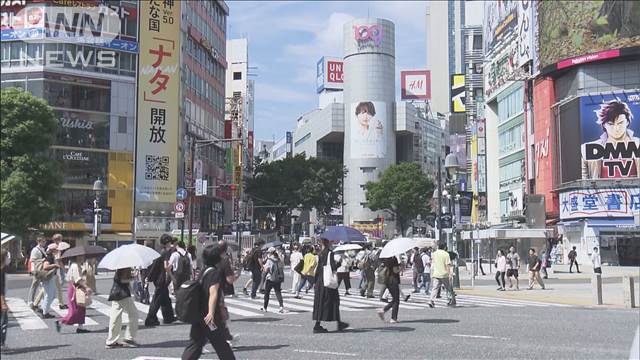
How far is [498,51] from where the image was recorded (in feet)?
227

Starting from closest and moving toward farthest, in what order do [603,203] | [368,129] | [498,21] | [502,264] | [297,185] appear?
[502,264], [603,203], [498,21], [297,185], [368,129]

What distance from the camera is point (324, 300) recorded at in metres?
13.3

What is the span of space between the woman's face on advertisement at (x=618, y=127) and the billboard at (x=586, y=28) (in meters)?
4.47

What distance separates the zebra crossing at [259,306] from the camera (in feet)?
52.8

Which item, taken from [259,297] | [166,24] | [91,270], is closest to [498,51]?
[166,24]

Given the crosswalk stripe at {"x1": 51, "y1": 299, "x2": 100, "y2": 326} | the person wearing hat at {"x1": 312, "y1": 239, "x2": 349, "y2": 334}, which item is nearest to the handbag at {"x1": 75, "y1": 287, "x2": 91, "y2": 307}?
the crosswalk stripe at {"x1": 51, "y1": 299, "x2": 100, "y2": 326}

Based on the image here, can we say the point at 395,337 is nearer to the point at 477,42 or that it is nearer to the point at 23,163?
the point at 23,163

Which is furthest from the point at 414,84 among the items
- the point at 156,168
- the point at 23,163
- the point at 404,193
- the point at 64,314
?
the point at 64,314

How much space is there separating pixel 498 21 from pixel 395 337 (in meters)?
61.5

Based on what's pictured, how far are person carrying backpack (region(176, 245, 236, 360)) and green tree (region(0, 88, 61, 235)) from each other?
3269cm

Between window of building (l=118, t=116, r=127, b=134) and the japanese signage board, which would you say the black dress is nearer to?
the japanese signage board

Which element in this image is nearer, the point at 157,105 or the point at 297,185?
the point at 157,105

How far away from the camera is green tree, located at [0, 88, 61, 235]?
125ft

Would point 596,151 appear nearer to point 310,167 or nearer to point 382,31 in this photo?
point 310,167
